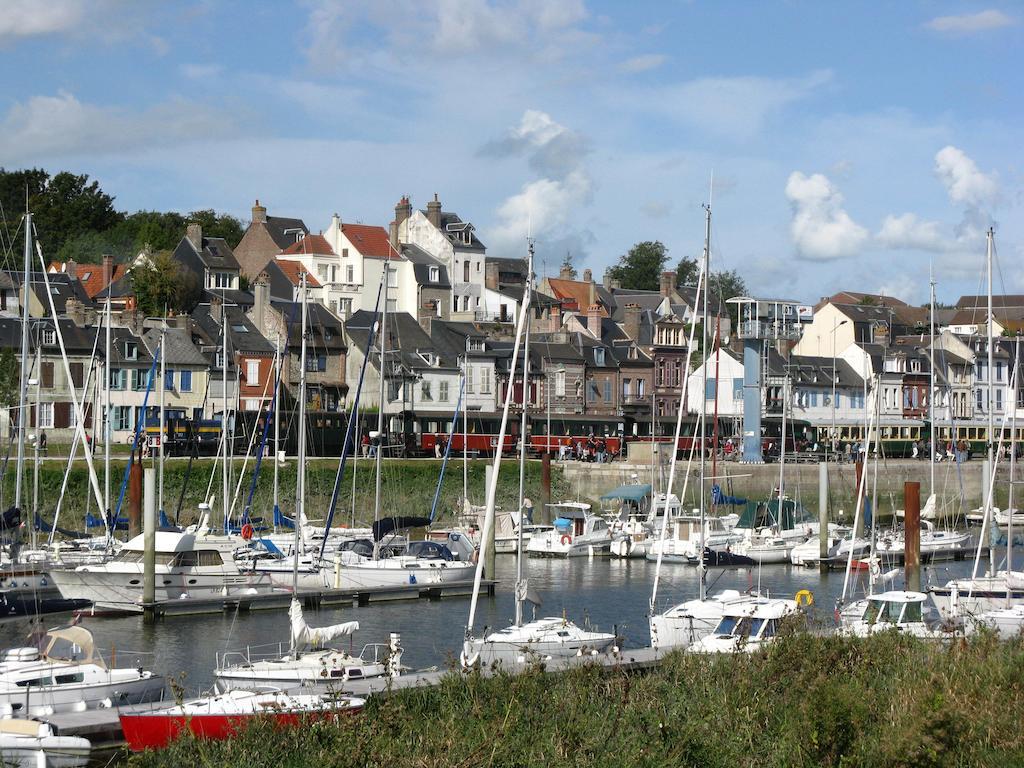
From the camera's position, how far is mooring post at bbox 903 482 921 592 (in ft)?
140

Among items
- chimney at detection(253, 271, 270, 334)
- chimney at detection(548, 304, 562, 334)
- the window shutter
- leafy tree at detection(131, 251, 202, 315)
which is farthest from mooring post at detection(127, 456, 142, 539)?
chimney at detection(548, 304, 562, 334)

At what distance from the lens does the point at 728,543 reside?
190ft

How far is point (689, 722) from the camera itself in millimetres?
20656

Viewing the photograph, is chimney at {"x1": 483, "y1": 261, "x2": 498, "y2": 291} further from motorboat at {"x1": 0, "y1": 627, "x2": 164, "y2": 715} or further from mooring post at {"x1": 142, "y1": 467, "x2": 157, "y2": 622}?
motorboat at {"x1": 0, "y1": 627, "x2": 164, "y2": 715}

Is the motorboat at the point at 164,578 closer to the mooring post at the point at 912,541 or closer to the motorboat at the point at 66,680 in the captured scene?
the motorboat at the point at 66,680

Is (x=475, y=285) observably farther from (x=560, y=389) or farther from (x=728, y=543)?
(x=728, y=543)

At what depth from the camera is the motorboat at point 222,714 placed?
21219mm

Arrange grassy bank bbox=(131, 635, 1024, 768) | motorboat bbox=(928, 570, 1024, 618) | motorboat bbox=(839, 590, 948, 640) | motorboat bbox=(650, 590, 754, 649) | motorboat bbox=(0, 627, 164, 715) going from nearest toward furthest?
grassy bank bbox=(131, 635, 1024, 768), motorboat bbox=(0, 627, 164, 715), motorboat bbox=(839, 590, 948, 640), motorboat bbox=(650, 590, 754, 649), motorboat bbox=(928, 570, 1024, 618)

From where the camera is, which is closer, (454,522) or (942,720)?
(942,720)

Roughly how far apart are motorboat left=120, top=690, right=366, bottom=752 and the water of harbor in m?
Answer: 5.32

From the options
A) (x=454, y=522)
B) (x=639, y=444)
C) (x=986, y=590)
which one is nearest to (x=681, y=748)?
(x=986, y=590)

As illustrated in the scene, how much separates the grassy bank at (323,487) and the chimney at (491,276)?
153 ft

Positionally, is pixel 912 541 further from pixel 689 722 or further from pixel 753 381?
pixel 753 381

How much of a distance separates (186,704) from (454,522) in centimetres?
4257
